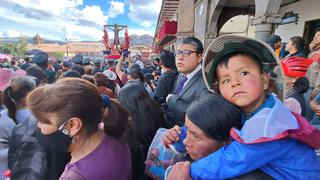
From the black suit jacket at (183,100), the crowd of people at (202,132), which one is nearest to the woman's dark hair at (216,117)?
the crowd of people at (202,132)

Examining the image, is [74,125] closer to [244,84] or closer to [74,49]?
[244,84]

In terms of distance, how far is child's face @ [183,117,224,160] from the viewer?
1156 mm

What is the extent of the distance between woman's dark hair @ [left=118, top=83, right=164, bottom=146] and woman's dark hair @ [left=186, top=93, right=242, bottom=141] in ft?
2.99

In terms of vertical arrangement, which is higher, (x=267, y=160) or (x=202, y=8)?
(x=202, y=8)

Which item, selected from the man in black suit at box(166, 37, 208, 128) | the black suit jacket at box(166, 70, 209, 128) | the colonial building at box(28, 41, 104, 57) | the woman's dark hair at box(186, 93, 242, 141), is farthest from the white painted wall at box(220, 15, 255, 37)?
the colonial building at box(28, 41, 104, 57)

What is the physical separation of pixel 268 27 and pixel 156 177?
4352 mm

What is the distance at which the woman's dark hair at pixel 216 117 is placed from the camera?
111cm

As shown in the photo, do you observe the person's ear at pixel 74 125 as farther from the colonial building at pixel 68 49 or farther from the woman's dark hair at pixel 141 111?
the colonial building at pixel 68 49

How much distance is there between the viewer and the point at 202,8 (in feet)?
31.9

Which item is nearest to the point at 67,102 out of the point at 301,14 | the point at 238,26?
the point at 301,14

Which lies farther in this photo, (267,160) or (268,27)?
(268,27)

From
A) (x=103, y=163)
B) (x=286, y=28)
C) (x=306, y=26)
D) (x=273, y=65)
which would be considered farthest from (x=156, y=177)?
(x=286, y=28)

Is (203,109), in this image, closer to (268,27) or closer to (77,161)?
(77,161)

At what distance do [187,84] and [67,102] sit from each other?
157cm
